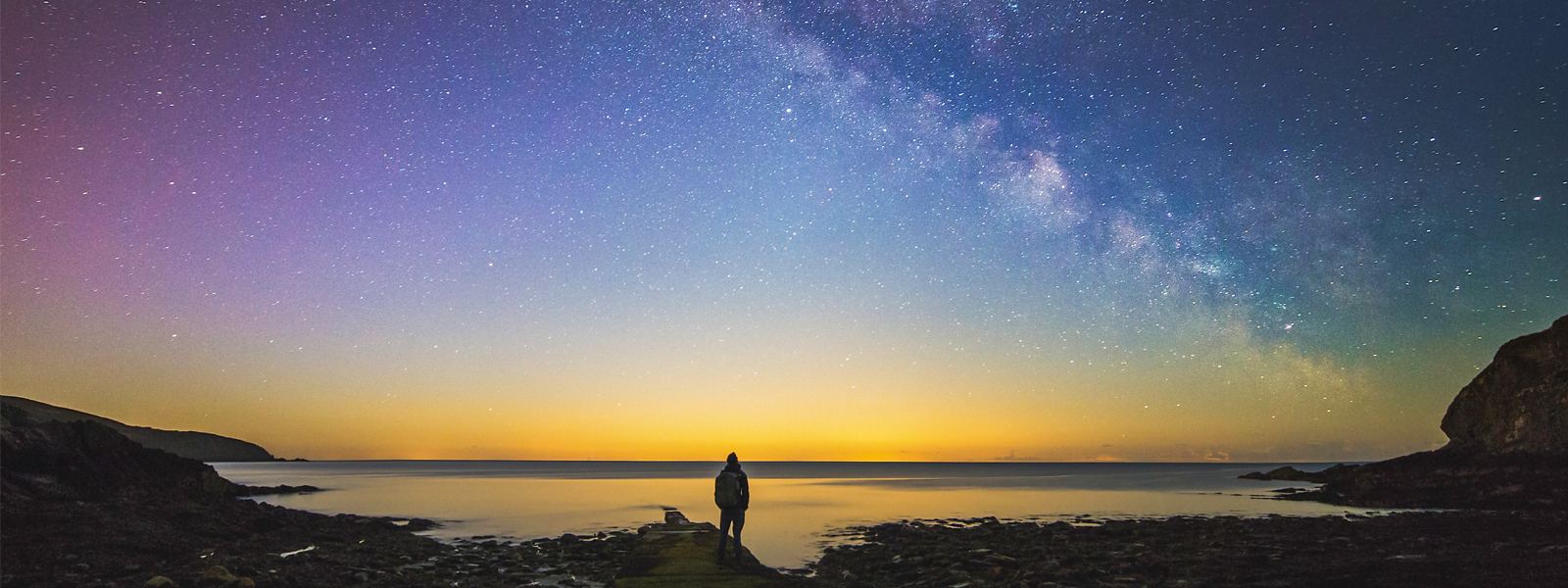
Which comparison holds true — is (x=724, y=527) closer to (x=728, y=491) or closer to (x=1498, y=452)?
(x=728, y=491)

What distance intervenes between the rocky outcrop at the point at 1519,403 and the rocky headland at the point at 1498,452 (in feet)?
0.19

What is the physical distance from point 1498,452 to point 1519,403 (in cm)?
306

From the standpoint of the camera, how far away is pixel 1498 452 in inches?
1516

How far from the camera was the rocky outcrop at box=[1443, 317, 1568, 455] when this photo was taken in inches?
1436

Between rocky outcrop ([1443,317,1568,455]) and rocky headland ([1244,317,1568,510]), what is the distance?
0.06 meters

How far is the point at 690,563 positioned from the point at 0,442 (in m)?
18.9

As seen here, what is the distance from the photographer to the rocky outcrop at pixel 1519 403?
36469 millimetres

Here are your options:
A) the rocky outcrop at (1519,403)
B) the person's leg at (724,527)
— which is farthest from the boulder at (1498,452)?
the person's leg at (724,527)

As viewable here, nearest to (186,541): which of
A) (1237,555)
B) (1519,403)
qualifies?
(1237,555)

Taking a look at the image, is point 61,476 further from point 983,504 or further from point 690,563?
point 983,504

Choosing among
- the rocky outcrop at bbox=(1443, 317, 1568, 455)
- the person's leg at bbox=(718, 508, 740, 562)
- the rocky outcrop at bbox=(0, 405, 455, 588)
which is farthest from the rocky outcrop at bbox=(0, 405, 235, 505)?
the rocky outcrop at bbox=(1443, 317, 1568, 455)

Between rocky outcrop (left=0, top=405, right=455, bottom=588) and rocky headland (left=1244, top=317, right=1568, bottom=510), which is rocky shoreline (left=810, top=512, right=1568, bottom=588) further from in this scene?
rocky outcrop (left=0, top=405, right=455, bottom=588)

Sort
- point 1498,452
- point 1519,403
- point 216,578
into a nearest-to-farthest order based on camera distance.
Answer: point 216,578
point 1498,452
point 1519,403

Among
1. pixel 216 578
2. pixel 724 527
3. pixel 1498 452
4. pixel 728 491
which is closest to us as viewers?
pixel 216 578
